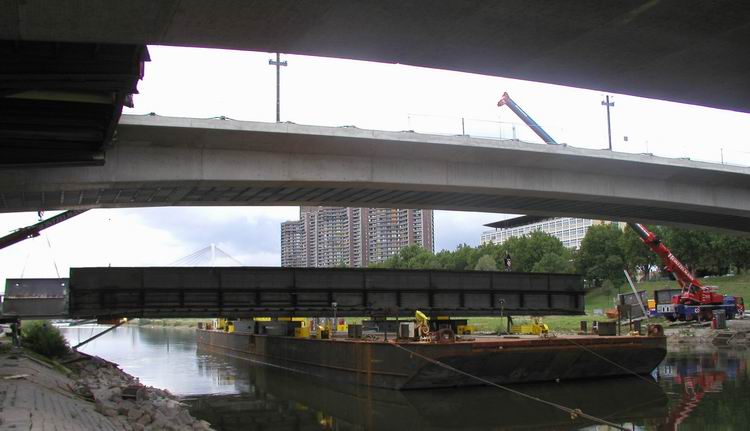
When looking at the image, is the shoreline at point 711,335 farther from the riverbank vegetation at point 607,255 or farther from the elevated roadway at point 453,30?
the elevated roadway at point 453,30

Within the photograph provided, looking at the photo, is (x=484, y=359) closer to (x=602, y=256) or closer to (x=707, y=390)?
(x=707, y=390)

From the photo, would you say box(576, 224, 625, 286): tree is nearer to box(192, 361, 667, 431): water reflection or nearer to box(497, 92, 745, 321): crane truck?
box(497, 92, 745, 321): crane truck

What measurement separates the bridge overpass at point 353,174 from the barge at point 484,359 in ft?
21.5

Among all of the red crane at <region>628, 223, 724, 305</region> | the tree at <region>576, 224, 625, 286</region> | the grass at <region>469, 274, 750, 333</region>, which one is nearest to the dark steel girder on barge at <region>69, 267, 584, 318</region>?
the red crane at <region>628, 223, 724, 305</region>

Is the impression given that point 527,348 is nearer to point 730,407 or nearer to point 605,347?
point 605,347

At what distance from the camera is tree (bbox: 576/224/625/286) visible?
108188 mm

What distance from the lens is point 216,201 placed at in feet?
92.9

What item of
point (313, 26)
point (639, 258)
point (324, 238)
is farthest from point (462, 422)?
point (324, 238)

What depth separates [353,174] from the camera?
2508 cm

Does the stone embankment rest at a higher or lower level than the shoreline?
higher

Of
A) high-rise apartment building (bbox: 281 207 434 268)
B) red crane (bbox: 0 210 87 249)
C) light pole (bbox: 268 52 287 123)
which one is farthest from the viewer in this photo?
high-rise apartment building (bbox: 281 207 434 268)

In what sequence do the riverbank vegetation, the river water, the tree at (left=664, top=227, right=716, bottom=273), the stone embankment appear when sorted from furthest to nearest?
1. the tree at (left=664, top=227, right=716, bottom=273)
2. the riverbank vegetation
3. the river water
4. the stone embankment

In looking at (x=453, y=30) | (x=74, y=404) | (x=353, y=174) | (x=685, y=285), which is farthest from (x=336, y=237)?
(x=453, y=30)

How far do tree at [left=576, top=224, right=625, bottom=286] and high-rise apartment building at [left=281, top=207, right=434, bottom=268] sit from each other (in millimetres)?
53161
